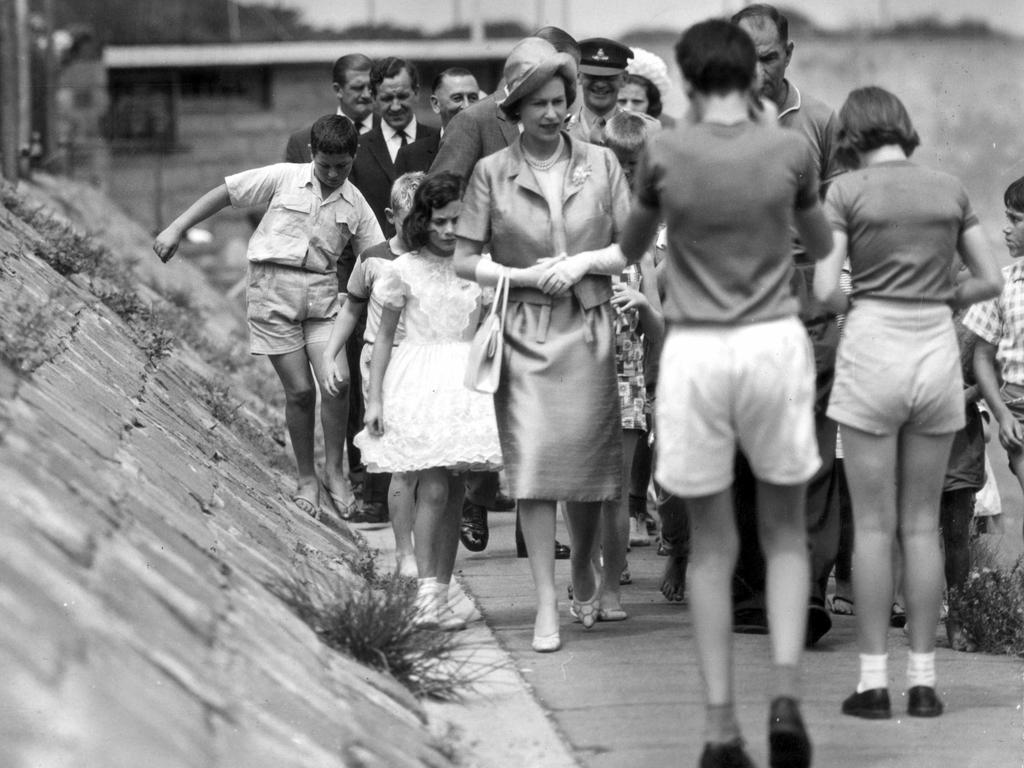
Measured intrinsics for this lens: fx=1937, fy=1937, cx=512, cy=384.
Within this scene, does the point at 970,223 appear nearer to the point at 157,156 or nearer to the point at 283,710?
the point at 283,710

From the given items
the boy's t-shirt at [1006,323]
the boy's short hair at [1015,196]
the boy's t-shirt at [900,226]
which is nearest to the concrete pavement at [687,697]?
the boy's t-shirt at [1006,323]

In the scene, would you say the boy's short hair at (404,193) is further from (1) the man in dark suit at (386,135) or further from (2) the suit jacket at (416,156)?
(1) the man in dark suit at (386,135)

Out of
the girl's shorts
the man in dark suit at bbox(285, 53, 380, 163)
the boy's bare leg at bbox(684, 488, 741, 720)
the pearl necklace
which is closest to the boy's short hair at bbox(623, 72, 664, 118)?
the man in dark suit at bbox(285, 53, 380, 163)

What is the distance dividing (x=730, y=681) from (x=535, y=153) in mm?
2391

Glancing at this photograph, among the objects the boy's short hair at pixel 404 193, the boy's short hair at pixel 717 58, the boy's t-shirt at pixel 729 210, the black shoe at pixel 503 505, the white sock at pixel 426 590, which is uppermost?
the boy's short hair at pixel 717 58

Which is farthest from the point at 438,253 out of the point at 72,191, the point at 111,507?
the point at 72,191

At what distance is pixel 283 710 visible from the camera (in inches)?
181

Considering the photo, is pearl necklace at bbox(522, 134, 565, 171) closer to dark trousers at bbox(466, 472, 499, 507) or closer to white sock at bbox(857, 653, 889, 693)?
dark trousers at bbox(466, 472, 499, 507)

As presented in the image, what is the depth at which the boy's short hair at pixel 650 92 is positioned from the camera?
9.16 metres

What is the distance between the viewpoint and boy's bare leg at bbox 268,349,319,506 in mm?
9133

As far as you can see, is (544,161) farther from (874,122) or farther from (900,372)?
(900,372)

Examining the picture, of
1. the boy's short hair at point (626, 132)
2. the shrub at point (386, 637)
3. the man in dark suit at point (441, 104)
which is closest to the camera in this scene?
the shrub at point (386, 637)

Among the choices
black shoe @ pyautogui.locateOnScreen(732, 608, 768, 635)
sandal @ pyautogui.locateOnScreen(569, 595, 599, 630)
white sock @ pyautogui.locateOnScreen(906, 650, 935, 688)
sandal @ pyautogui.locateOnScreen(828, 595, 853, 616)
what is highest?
white sock @ pyautogui.locateOnScreen(906, 650, 935, 688)

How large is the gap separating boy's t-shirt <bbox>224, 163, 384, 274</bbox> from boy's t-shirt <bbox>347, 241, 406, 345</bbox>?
878mm
